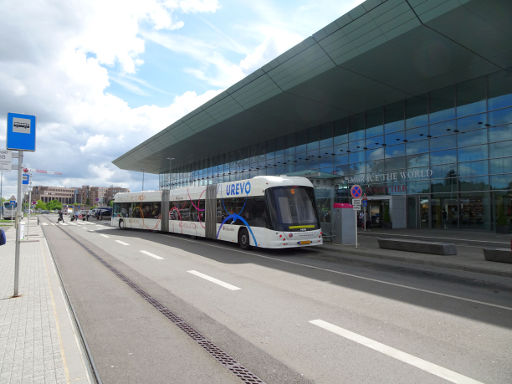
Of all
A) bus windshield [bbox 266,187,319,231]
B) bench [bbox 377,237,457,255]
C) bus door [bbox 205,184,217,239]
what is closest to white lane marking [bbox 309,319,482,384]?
bus windshield [bbox 266,187,319,231]

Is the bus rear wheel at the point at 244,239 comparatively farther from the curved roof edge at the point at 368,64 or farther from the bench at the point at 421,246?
the curved roof edge at the point at 368,64

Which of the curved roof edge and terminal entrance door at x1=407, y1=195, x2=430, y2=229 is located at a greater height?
the curved roof edge

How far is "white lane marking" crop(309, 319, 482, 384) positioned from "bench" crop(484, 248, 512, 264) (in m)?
8.31

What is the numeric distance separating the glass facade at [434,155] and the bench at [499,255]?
10305 mm

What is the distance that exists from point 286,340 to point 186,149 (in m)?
39.1

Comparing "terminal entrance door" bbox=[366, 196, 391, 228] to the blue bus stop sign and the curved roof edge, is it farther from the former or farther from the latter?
the blue bus stop sign

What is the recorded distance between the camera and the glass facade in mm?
20062

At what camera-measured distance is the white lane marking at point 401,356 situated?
11.5ft

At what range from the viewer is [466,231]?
21.2m

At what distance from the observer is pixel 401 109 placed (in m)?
25.0

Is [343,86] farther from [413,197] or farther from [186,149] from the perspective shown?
[186,149]

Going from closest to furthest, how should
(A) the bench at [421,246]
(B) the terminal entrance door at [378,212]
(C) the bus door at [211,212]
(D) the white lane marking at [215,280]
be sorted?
(D) the white lane marking at [215,280], (A) the bench at [421,246], (C) the bus door at [211,212], (B) the terminal entrance door at [378,212]

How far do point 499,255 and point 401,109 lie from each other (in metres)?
16.8

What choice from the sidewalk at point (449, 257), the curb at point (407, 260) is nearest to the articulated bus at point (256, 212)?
the curb at point (407, 260)
